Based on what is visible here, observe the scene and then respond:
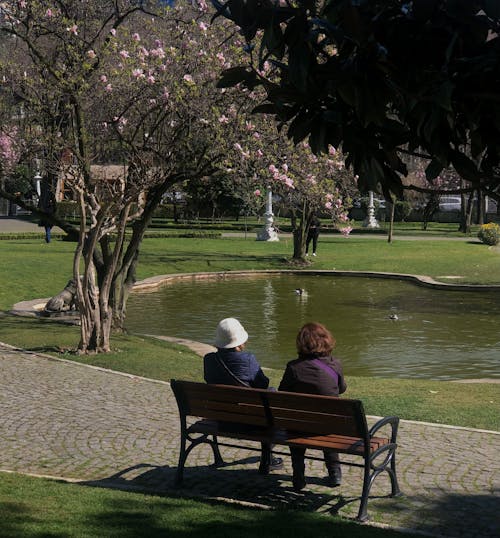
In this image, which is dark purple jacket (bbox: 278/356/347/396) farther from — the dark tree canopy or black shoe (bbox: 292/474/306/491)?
the dark tree canopy

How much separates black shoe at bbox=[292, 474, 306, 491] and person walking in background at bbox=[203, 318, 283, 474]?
0.41 m

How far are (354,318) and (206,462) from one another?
44.0 ft

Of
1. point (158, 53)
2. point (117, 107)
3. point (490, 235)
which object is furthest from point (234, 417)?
point (490, 235)

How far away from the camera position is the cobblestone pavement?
6723 millimetres

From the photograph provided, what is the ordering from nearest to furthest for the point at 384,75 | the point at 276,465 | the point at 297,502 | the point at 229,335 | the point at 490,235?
the point at 384,75, the point at 297,502, the point at 229,335, the point at 276,465, the point at 490,235

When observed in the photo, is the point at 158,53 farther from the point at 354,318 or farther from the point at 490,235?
the point at 490,235

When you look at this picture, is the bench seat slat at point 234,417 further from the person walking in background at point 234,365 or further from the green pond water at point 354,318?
the green pond water at point 354,318

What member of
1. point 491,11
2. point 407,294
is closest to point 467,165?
point 491,11

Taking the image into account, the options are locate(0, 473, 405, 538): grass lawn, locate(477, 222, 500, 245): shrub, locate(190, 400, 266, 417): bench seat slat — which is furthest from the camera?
locate(477, 222, 500, 245): shrub

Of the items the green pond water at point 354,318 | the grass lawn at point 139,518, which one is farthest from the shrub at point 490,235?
the grass lawn at point 139,518

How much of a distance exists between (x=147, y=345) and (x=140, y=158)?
10.7ft

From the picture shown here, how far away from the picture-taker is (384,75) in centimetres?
404

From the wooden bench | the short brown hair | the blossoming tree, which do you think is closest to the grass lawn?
the wooden bench

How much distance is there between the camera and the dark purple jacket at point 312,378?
7.07 meters
